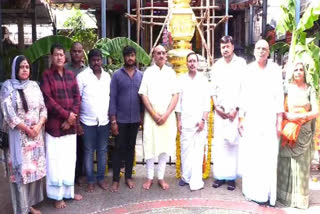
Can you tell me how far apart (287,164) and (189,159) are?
3.82ft

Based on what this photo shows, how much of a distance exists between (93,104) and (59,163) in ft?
2.58

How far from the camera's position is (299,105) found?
435 cm

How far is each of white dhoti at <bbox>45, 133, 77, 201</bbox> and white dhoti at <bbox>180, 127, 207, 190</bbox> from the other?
1361mm

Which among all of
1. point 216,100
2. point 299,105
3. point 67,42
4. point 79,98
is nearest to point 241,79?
point 216,100

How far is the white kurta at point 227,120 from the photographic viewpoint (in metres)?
4.70

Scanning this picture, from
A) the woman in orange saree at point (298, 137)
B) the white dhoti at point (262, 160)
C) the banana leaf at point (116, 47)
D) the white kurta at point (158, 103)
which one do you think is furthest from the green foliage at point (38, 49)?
the woman in orange saree at point (298, 137)

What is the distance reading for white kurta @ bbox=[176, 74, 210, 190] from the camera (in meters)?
4.79

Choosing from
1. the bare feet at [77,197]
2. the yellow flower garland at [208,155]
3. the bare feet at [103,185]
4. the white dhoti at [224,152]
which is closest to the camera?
the bare feet at [77,197]

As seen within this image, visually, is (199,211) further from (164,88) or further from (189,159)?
(164,88)

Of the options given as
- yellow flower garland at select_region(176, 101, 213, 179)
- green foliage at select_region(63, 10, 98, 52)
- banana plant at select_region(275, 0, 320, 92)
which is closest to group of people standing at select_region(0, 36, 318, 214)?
yellow flower garland at select_region(176, 101, 213, 179)

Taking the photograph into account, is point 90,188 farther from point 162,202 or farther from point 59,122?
point 59,122

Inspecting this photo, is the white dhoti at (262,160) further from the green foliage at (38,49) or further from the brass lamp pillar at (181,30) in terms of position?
the green foliage at (38,49)

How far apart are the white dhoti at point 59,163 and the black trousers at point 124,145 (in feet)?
1.91

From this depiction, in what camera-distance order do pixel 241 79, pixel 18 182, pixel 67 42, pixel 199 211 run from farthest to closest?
pixel 67 42, pixel 241 79, pixel 199 211, pixel 18 182
